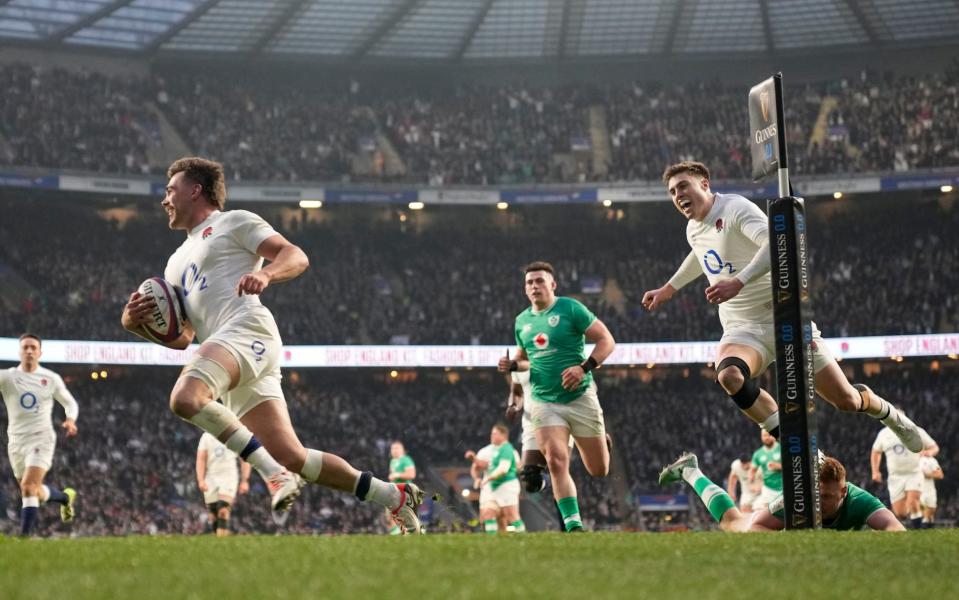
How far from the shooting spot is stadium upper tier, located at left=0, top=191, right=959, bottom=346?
36.7m

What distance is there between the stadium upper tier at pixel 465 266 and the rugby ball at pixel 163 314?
28808 mm

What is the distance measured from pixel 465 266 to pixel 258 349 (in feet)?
112

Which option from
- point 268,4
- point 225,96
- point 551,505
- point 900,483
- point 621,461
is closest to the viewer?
point 900,483

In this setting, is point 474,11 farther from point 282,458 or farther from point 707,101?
point 282,458

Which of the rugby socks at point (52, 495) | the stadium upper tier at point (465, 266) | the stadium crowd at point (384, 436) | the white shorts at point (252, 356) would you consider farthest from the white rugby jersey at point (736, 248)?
the stadium upper tier at point (465, 266)

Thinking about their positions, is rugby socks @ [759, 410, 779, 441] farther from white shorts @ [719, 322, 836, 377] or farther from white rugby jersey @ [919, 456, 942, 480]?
white rugby jersey @ [919, 456, 942, 480]

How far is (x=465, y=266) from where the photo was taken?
4106 cm

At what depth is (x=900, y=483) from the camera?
1942 cm

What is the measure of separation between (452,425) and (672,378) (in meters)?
7.96

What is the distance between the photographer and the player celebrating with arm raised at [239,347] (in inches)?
258

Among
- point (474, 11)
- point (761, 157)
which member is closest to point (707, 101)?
point (474, 11)

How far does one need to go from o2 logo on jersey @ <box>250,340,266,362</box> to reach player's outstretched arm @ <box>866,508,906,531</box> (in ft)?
12.8

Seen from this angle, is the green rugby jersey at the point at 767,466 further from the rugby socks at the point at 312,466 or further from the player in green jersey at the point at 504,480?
the rugby socks at the point at 312,466

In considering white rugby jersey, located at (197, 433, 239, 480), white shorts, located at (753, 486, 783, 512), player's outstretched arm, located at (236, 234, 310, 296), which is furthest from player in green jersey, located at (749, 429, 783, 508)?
player's outstretched arm, located at (236, 234, 310, 296)
